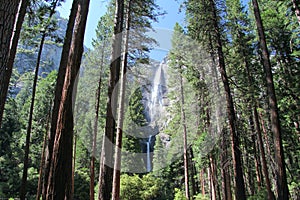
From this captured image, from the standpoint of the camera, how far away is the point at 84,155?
990 inches

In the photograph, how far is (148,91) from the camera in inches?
412

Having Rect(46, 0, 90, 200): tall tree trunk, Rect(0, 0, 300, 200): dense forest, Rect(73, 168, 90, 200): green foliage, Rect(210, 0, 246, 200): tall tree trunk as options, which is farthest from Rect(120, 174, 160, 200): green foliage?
Rect(46, 0, 90, 200): tall tree trunk

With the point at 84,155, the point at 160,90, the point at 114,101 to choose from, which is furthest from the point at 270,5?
the point at 160,90

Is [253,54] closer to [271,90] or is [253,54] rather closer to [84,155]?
[271,90]

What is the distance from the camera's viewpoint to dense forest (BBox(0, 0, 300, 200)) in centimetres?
463

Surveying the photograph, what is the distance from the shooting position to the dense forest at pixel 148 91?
15.2ft

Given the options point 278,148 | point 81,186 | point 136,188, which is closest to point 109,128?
point 278,148

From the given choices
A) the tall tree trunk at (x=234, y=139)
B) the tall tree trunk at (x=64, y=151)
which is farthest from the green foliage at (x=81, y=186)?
the tall tree trunk at (x=64, y=151)

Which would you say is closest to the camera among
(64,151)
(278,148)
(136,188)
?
(64,151)

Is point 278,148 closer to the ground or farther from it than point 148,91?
closer to the ground

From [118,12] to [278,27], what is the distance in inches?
420

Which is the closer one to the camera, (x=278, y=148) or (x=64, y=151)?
(x=64, y=151)

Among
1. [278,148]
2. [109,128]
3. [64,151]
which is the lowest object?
[64,151]

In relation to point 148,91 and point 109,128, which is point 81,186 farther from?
point 109,128
